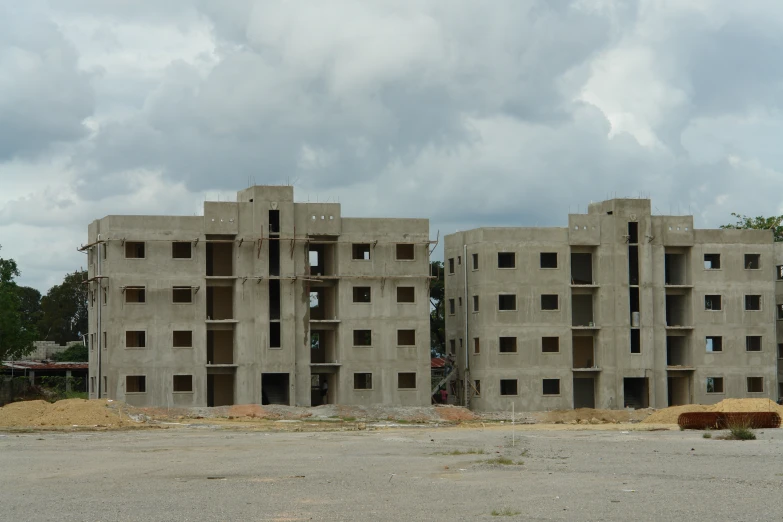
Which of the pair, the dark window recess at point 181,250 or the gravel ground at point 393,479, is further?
the dark window recess at point 181,250

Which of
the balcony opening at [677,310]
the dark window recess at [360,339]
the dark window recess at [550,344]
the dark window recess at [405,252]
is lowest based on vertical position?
the dark window recess at [550,344]

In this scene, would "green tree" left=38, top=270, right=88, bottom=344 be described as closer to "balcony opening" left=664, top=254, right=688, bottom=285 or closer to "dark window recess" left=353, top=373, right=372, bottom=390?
"dark window recess" left=353, top=373, right=372, bottom=390

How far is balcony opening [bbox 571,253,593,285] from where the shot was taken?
76.5 m

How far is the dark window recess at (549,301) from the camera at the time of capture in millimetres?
73188

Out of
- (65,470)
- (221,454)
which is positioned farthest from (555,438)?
(65,470)

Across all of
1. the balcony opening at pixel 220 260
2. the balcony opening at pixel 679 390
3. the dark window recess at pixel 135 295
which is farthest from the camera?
the balcony opening at pixel 679 390

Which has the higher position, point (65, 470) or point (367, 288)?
point (367, 288)

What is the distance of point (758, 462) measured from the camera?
99.6ft

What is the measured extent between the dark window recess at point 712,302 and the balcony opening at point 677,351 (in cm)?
261

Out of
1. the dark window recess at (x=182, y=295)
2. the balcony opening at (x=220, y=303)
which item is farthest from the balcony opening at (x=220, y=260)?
the dark window recess at (x=182, y=295)

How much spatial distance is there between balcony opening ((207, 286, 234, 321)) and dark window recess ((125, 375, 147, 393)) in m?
5.94

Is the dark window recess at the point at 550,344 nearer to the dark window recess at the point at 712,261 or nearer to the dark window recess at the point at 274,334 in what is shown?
the dark window recess at the point at 712,261

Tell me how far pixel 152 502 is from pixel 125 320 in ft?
154

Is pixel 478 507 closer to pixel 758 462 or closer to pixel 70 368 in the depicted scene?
pixel 758 462
